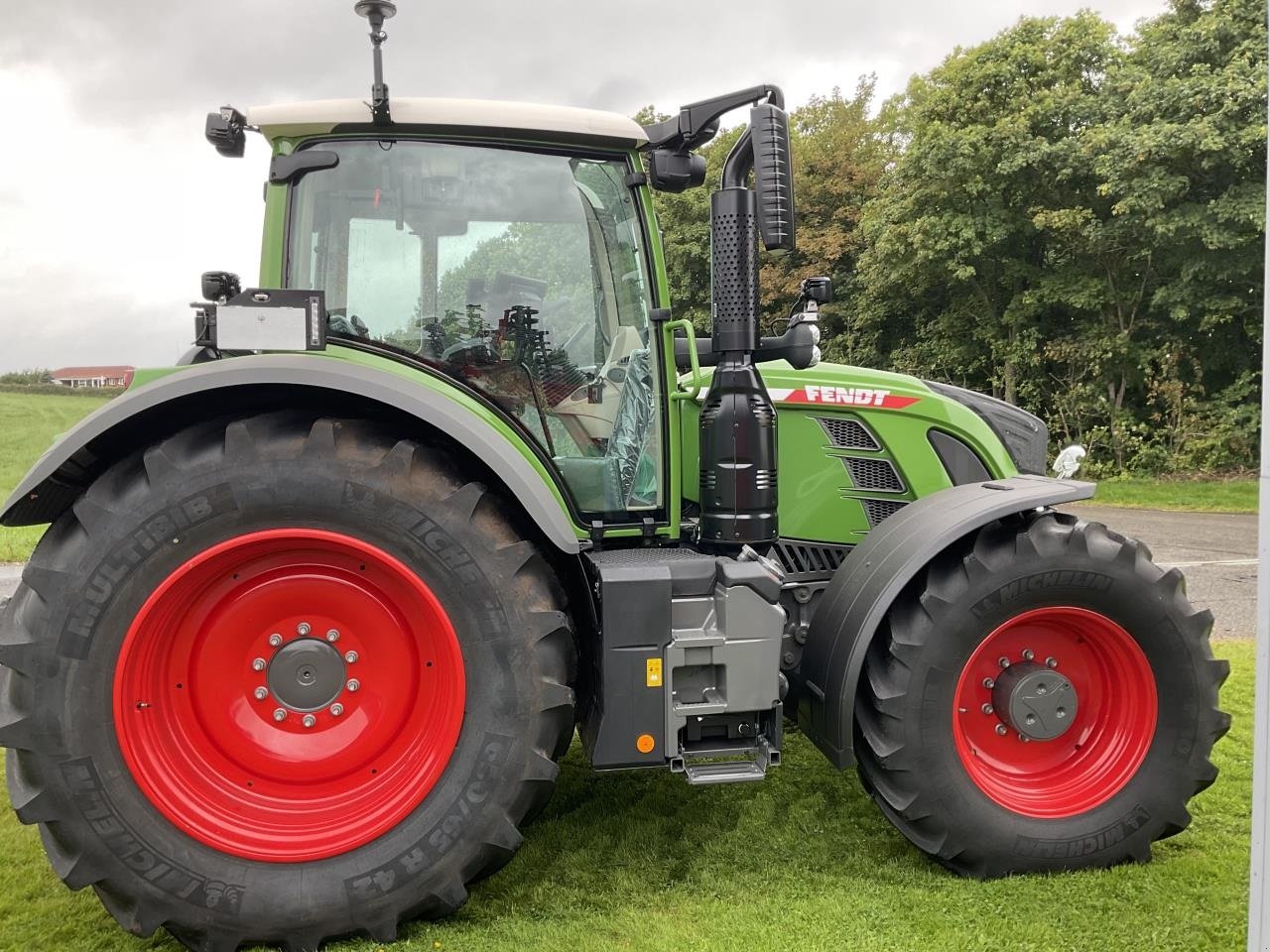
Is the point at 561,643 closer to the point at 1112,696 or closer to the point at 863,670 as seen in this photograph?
the point at 863,670

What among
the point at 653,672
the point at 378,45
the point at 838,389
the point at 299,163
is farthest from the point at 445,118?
the point at 653,672

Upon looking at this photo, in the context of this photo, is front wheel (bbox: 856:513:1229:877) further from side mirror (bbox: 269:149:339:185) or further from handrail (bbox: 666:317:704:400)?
side mirror (bbox: 269:149:339:185)

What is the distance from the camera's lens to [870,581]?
2.98 m

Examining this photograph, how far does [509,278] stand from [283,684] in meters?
1.46

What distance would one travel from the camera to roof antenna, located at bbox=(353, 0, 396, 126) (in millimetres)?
2572

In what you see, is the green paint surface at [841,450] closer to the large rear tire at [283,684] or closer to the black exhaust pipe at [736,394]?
the black exhaust pipe at [736,394]

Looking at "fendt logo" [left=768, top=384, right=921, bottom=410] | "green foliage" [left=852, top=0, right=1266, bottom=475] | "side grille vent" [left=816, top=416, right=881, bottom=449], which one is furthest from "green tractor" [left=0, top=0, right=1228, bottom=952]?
"green foliage" [left=852, top=0, right=1266, bottom=475]

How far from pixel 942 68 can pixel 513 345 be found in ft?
61.7

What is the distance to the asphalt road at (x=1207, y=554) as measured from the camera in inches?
264

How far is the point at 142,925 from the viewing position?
2406 mm

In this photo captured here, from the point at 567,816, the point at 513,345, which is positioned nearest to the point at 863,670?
the point at 567,816

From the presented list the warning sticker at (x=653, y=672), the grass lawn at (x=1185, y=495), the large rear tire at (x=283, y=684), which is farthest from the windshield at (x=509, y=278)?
the grass lawn at (x=1185, y=495)

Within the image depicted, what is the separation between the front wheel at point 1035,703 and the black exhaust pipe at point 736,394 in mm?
608

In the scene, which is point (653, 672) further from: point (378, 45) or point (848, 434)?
point (378, 45)
